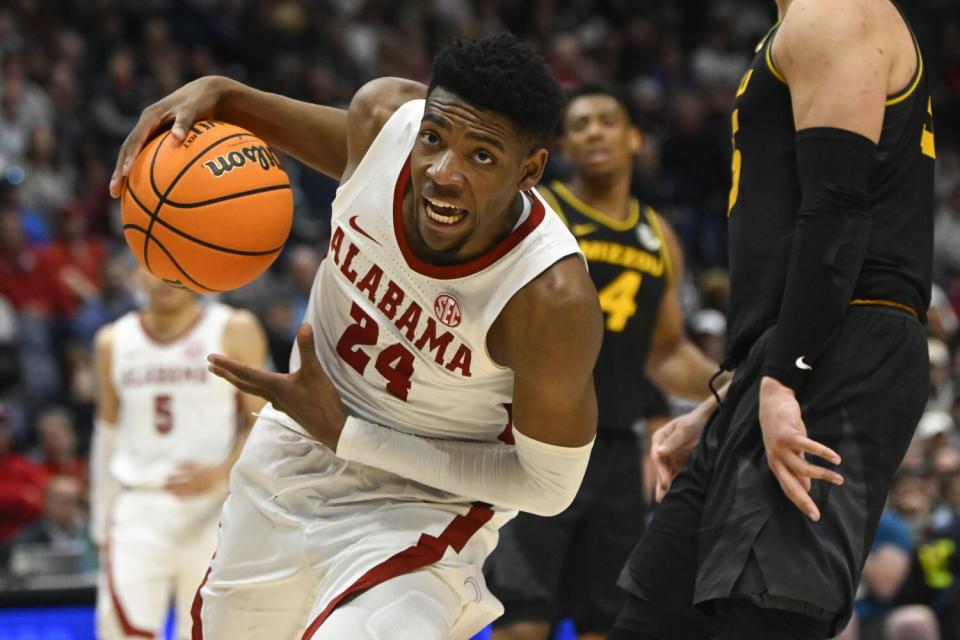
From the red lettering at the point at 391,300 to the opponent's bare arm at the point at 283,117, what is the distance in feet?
1.21

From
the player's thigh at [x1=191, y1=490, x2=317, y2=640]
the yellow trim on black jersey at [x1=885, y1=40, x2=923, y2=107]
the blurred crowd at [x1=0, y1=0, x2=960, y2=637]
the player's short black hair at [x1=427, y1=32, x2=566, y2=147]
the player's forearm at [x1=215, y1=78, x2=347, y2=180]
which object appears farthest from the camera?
the blurred crowd at [x1=0, y1=0, x2=960, y2=637]

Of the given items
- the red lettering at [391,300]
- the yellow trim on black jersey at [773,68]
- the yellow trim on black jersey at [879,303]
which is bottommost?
the red lettering at [391,300]

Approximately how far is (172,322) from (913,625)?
12.8 feet

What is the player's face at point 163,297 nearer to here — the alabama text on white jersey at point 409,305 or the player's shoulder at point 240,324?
the player's shoulder at point 240,324

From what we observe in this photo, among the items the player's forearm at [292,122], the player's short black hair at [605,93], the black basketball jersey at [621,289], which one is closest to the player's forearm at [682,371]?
the black basketball jersey at [621,289]

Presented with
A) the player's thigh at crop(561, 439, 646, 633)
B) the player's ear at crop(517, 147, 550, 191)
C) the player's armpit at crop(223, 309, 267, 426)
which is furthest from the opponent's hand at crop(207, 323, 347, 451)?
the player's armpit at crop(223, 309, 267, 426)

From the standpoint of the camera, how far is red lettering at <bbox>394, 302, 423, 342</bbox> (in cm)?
352

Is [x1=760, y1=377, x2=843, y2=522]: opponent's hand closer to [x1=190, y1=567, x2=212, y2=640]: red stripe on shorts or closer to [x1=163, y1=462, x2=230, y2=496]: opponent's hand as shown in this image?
[x1=190, y1=567, x2=212, y2=640]: red stripe on shorts

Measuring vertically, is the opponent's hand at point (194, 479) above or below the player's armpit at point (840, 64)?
below

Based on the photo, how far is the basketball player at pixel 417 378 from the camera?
330cm

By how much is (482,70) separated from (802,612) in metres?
1.38

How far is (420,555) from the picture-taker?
3498 millimetres

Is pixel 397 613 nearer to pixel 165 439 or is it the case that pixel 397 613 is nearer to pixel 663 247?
pixel 663 247

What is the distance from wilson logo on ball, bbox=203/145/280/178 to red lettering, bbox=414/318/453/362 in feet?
2.08
